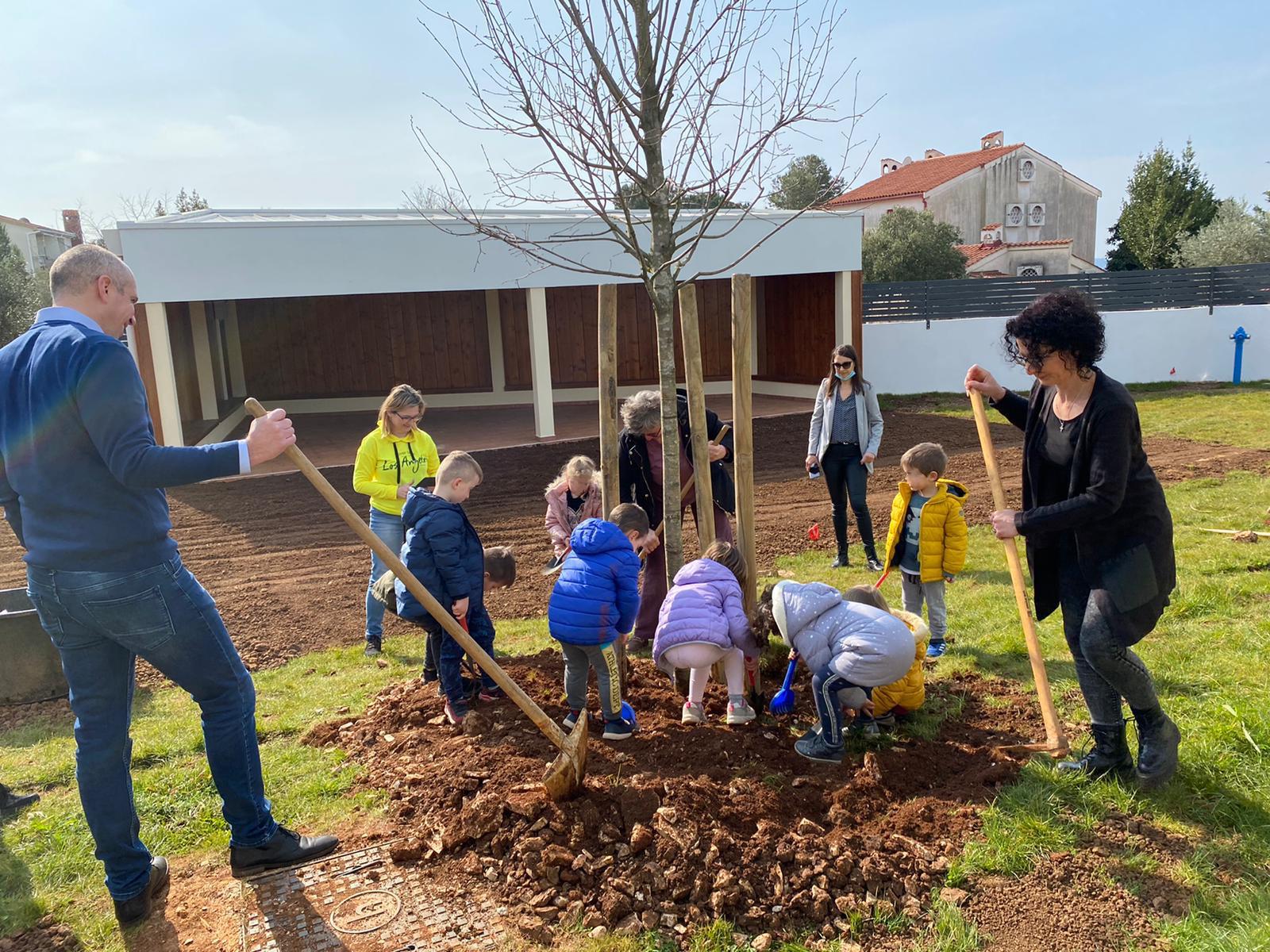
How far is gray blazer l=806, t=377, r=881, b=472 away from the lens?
280 inches

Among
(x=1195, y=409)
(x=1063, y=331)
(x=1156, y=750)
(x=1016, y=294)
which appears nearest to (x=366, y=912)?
(x=1156, y=750)

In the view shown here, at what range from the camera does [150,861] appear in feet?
11.1

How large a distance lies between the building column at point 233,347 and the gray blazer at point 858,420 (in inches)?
636

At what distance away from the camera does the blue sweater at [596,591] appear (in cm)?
418

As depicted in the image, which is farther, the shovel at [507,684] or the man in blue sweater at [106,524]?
the shovel at [507,684]

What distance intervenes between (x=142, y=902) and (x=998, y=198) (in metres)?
43.1

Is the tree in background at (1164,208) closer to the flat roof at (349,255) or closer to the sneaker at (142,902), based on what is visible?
the flat roof at (349,255)

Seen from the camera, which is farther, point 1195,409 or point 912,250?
point 912,250

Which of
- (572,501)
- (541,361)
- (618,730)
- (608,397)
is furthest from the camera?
(541,361)

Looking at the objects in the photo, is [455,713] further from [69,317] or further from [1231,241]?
[1231,241]

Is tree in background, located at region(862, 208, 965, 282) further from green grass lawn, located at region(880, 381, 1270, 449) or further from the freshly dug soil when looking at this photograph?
the freshly dug soil

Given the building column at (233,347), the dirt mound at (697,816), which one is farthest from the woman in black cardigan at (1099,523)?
the building column at (233,347)

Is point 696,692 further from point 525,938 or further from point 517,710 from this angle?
point 525,938

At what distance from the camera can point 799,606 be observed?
405cm
